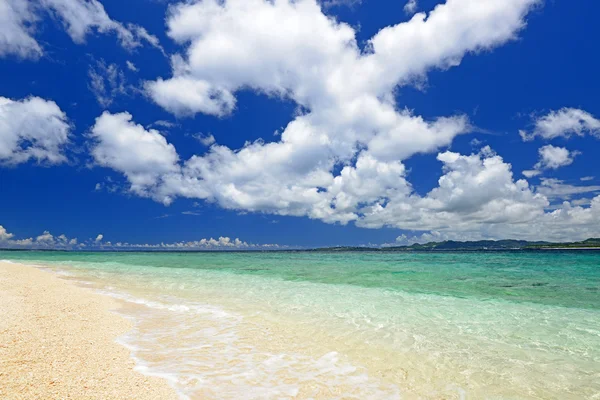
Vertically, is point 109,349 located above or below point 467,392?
above

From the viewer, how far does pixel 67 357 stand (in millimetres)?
5816

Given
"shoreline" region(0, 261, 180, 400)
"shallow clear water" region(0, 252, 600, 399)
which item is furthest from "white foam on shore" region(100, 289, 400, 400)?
"shoreline" region(0, 261, 180, 400)

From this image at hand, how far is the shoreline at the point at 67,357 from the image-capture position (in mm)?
4535

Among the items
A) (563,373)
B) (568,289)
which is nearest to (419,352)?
(563,373)

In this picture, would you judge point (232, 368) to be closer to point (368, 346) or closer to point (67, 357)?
point (67, 357)

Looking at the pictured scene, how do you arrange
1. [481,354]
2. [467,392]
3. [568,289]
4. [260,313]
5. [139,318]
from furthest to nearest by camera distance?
1. [568,289]
2. [260,313]
3. [139,318]
4. [481,354]
5. [467,392]

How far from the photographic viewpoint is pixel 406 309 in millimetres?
12141

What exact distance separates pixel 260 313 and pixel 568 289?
17.7 meters

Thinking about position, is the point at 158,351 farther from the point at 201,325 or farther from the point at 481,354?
the point at 481,354

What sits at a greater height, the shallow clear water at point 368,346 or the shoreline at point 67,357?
the shoreline at point 67,357

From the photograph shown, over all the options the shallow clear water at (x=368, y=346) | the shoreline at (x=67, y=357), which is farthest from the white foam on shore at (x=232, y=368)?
the shoreline at (x=67, y=357)

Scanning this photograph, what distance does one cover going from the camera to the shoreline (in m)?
4.54

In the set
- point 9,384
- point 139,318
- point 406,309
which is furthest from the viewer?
point 406,309

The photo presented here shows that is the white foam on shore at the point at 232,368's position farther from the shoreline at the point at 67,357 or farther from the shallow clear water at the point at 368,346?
the shoreline at the point at 67,357
